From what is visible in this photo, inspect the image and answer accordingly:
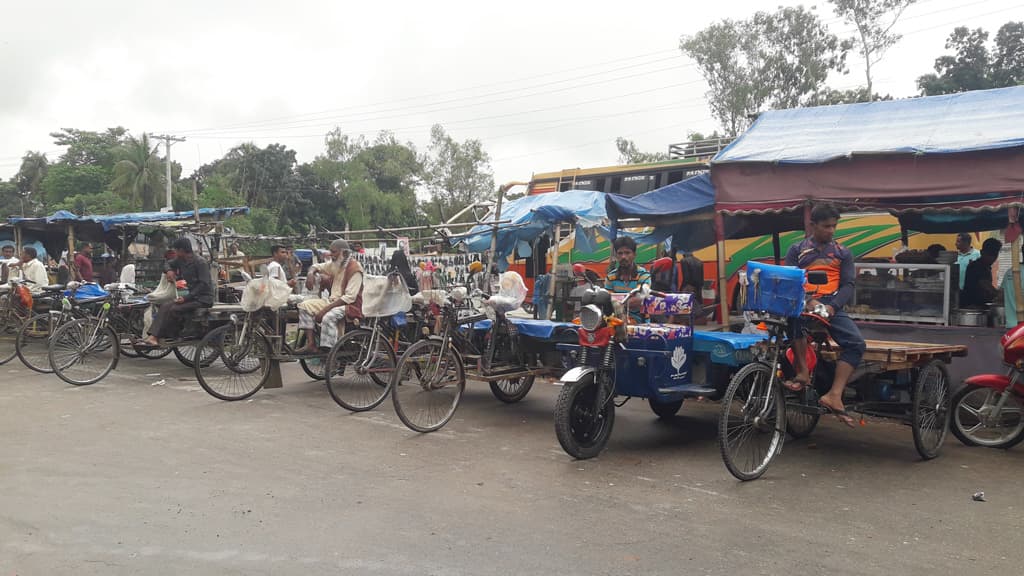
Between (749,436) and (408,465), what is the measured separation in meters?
2.67

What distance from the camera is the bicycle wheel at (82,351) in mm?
9385

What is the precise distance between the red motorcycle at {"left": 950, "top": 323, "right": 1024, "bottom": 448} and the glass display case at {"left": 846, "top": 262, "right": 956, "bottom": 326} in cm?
214

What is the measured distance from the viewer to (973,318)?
8.73m

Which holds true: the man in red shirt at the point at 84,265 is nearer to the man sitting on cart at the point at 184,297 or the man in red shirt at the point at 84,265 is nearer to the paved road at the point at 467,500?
the man sitting on cart at the point at 184,297

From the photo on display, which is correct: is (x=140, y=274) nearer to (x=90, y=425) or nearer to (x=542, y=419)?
(x=90, y=425)

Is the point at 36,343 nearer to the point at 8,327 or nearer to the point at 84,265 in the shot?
the point at 8,327

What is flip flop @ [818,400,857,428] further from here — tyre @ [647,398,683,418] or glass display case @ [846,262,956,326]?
glass display case @ [846,262,956,326]

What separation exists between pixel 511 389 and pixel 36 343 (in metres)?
7.94

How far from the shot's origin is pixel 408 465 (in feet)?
19.4

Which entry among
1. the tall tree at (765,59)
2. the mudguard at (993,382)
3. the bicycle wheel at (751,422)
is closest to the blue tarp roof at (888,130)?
the mudguard at (993,382)

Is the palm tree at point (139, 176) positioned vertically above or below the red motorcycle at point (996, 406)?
above

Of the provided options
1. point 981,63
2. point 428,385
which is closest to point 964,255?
point 428,385

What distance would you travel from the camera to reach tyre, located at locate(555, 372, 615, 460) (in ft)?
19.1

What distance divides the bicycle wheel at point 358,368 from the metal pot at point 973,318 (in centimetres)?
672
